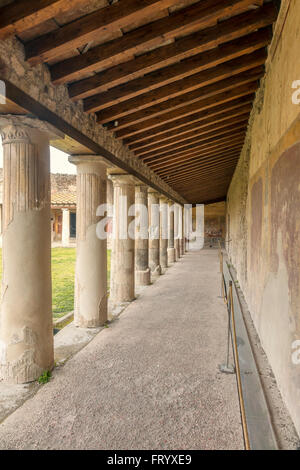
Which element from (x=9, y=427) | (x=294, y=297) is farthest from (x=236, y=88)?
(x=9, y=427)

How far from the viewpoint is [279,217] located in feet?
11.5

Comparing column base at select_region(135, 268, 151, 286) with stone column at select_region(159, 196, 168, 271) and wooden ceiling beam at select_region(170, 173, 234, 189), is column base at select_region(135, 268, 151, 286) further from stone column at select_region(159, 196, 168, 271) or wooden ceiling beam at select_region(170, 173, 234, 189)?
wooden ceiling beam at select_region(170, 173, 234, 189)

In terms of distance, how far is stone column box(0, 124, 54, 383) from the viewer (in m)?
3.46

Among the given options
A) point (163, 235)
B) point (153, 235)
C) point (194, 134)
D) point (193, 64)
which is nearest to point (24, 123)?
point (193, 64)

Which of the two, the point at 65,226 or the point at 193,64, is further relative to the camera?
the point at 65,226

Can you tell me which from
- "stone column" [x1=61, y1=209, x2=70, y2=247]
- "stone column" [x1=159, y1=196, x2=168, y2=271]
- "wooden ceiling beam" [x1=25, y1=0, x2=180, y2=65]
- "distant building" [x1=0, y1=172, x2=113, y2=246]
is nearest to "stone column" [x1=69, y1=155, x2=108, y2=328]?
"wooden ceiling beam" [x1=25, y1=0, x2=180, y2=65]

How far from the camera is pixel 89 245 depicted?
5410 mm

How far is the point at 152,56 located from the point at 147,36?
0.52 meters

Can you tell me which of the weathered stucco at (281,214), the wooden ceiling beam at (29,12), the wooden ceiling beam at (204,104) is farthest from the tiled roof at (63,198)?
the wooden ceiling beam at (29,12)

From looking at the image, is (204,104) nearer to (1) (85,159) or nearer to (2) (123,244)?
(1) (85,159)

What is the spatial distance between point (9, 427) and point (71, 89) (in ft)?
12.7

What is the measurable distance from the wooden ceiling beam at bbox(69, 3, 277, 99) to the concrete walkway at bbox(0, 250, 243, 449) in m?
3.66

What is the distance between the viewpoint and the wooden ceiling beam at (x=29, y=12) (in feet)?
8.28

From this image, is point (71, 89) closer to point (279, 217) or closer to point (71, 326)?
point (279, 217)
